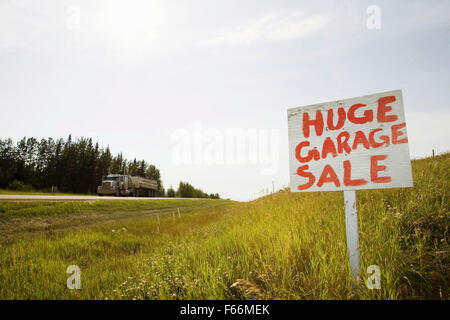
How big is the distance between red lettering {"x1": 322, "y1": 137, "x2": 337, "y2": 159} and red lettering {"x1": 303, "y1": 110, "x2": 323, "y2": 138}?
11cm

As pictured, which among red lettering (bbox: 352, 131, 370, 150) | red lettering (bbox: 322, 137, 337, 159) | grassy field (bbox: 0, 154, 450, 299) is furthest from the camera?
red lettering (bbox: 322, 137, 337, 159)

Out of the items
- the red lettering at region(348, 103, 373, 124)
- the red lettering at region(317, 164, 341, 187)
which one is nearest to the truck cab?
the red lettering at region(317, 164, 341, 187)

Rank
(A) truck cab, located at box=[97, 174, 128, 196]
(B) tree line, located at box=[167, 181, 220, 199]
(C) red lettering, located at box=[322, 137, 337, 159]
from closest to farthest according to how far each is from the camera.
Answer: (C) red lettering, located at box=[322, 137, 337, 159] → (A) truck cab, located at box=[97, 174, 128, 196] → (B) tree line, located at box=[167, 181, 220, 199]

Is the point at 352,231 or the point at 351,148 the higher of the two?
the point at 351,148

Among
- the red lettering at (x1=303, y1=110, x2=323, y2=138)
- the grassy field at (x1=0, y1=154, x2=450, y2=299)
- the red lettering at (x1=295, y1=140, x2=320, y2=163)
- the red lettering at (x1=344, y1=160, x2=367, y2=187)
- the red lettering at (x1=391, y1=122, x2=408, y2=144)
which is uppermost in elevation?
the red lettering at (x1=303, y1=110, x2=323, y2=138)

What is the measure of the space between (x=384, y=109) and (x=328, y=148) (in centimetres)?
62

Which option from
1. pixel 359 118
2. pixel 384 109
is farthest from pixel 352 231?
pixel 384 109

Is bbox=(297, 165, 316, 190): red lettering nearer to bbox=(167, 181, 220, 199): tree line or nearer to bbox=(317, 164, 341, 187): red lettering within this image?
bbox=(317, 164, 341, 187): red lettering

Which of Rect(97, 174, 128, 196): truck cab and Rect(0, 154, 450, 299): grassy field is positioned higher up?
Rect(97, 174, 128, 196): truck cab

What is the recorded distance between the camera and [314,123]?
2.32m

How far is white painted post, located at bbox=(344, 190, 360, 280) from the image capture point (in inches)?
75.8

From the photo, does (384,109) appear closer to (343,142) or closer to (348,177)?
(343,142)

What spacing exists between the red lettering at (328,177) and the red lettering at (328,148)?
125 millimetres
